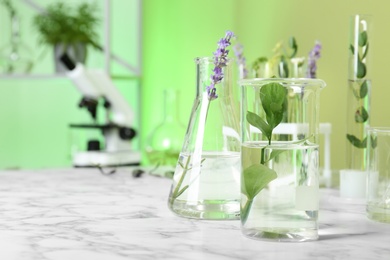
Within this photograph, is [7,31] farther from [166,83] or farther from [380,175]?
[380,175]

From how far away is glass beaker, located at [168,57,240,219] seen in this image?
87 centimetres

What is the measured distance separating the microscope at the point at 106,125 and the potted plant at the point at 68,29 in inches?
23.0

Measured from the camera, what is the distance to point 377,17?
4.39ft

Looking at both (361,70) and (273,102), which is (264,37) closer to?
(361,70)

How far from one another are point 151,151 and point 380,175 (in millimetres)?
1097

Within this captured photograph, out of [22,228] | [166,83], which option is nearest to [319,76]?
[22,228]

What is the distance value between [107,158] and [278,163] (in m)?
1.38

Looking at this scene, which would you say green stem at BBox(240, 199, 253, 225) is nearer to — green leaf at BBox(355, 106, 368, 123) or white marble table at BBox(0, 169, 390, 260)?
white marble table at BBox(0, 169, 390, 260)

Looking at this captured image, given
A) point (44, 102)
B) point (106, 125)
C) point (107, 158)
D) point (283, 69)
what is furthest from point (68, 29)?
point (283, 69)

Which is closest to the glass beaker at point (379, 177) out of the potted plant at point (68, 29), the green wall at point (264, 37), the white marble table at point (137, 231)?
the white marble table at point (137, 231)

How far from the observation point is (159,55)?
288cm

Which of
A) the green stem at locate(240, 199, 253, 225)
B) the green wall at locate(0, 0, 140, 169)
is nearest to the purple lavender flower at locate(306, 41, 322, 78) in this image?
the green stem at locate(240, 199, 253, 225)

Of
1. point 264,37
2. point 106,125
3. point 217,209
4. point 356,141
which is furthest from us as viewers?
point 106,125

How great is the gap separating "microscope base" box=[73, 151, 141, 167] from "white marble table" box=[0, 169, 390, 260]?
0.88m
